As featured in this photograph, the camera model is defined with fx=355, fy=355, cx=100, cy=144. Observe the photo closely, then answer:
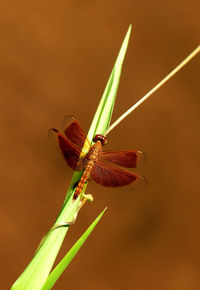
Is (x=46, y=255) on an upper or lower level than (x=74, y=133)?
lower

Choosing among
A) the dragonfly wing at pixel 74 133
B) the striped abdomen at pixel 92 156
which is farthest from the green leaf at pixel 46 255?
the dragonfly wing at pixel 74 133

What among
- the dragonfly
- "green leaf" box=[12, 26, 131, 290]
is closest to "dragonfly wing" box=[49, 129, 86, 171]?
the dragonfly

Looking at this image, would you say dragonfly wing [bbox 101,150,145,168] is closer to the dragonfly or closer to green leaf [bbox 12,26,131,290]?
the dragonfly

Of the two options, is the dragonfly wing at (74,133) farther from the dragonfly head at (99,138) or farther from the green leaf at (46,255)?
the green leaf at (46,255)

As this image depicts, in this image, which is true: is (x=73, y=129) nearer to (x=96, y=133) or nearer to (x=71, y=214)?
(x=96, y=133)

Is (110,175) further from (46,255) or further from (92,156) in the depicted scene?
(46,255)

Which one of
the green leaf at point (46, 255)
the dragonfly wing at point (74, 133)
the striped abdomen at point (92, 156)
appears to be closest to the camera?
the green leaf at point (46, 255)

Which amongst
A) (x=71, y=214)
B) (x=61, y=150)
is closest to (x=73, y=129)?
(x=61, y=150)

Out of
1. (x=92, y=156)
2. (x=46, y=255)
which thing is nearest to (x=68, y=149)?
(x=92, y=156)
